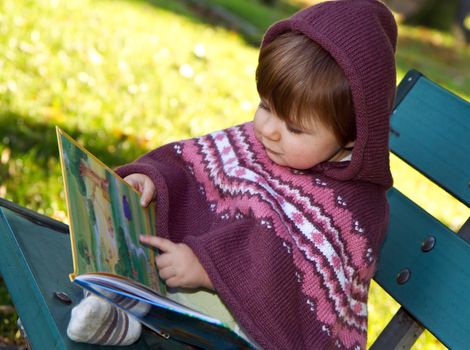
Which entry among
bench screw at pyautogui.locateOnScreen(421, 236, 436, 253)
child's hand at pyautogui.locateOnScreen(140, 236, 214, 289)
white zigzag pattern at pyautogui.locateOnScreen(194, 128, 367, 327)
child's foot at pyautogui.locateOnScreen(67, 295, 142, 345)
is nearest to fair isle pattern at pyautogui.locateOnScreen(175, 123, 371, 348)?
white zigzag pattern at pyautogui.locateOnScreen(194, 128, 367, 327)

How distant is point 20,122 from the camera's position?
3939 mm

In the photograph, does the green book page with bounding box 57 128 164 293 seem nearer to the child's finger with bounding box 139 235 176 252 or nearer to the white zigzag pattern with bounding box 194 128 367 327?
the child's finger with bounding box 139 235 176 252

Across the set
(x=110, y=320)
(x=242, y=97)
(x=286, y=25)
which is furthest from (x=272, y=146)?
(x=242, y=97)

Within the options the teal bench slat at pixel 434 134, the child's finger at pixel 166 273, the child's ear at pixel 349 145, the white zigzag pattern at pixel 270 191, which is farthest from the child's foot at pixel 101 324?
the teal bench slat at pixel 434 134

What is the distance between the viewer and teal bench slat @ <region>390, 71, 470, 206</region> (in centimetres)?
246

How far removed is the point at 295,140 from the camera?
2.02m

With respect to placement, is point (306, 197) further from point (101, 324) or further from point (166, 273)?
point (101, 324)

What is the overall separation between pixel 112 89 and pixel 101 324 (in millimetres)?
3329

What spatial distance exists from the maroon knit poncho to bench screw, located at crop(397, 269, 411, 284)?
26cm

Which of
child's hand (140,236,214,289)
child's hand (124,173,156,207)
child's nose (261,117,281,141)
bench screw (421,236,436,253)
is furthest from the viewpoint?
bench screw (421,236,436,253)

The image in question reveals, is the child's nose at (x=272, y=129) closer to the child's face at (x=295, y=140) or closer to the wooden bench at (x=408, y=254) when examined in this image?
the child's face at (x=295, y=140)

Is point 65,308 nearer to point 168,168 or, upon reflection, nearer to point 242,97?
point 168,168

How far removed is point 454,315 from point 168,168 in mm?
930

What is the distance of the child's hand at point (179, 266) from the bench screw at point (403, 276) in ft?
2.37
